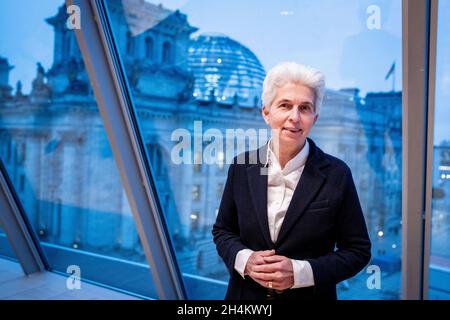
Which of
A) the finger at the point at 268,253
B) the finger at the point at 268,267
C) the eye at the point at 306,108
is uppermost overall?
the eye at the point at 306,108

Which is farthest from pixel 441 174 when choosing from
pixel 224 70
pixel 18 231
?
pixel 18 231

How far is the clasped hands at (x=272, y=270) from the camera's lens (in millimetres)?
1155

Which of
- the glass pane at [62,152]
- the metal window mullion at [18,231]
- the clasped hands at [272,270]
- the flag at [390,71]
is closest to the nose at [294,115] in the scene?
the clasped hands at [272,270]

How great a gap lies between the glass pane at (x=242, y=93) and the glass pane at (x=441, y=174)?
19cm

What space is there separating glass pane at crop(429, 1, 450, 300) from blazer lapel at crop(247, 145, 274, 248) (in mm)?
1126

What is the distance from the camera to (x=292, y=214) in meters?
1.22

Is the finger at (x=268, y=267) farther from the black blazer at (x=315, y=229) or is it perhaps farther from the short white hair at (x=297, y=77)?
the short white hair at (x=297, y=77)

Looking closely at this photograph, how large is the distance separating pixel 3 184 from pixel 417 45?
3.46 meters

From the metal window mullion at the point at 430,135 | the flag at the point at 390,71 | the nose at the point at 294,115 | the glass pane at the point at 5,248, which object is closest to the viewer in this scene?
the nose at the point at 294,115

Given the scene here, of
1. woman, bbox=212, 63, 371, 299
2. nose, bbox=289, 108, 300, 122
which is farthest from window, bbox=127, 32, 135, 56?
nose, bbox=289, 108, 300, 122

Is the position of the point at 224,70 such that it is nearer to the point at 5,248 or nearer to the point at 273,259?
the point at 273,259

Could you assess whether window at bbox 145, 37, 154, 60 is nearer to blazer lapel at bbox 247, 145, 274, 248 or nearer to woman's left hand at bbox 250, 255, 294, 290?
blazer lapel at bbox 247, 145, 274, 248
